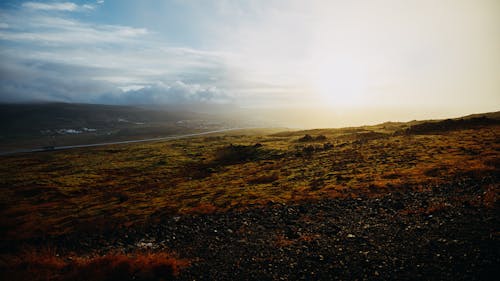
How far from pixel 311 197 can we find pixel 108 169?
2673 inches

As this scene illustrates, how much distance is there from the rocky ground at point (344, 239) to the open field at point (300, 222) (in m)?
0.09

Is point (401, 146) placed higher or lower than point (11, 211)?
higher

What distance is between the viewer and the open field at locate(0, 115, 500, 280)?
1502 centimetres

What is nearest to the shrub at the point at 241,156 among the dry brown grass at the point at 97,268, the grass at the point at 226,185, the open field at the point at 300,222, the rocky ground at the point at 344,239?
the grass at the point at 226,185

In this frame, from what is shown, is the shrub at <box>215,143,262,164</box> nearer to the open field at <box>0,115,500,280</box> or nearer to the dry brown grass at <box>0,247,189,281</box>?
the open field at <box>0,115,500,280</box>

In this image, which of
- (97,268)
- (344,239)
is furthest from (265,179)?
(97,268)

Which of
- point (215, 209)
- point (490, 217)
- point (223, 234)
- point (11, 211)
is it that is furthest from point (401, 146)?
point (11, 211)

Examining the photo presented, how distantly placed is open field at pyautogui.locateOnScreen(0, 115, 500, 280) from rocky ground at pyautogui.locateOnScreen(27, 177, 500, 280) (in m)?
0.09

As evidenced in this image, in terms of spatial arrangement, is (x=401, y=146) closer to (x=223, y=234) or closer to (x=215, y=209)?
(x=215, y=209)

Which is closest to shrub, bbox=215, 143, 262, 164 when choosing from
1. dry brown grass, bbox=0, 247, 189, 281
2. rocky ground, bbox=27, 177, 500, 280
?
rocky ground, bbox=27, 177, 500, 280

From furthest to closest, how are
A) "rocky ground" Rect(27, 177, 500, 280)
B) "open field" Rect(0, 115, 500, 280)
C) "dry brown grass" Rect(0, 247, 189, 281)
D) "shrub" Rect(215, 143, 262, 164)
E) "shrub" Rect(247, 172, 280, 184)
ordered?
"shrub" Rect(215, 143, 262, 164) → "shrub" Rect(247, 172, 280, 184) → "dry brown grass" Rect(0, 247, 189, 281) → "open field" Rect(0, 115, 500, 280) → "rocky ground" Rect(27, 177, 500, 280)

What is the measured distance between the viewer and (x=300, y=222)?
22844 mm

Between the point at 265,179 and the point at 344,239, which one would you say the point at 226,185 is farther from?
the point at 344,239

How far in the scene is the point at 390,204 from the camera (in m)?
23.9
